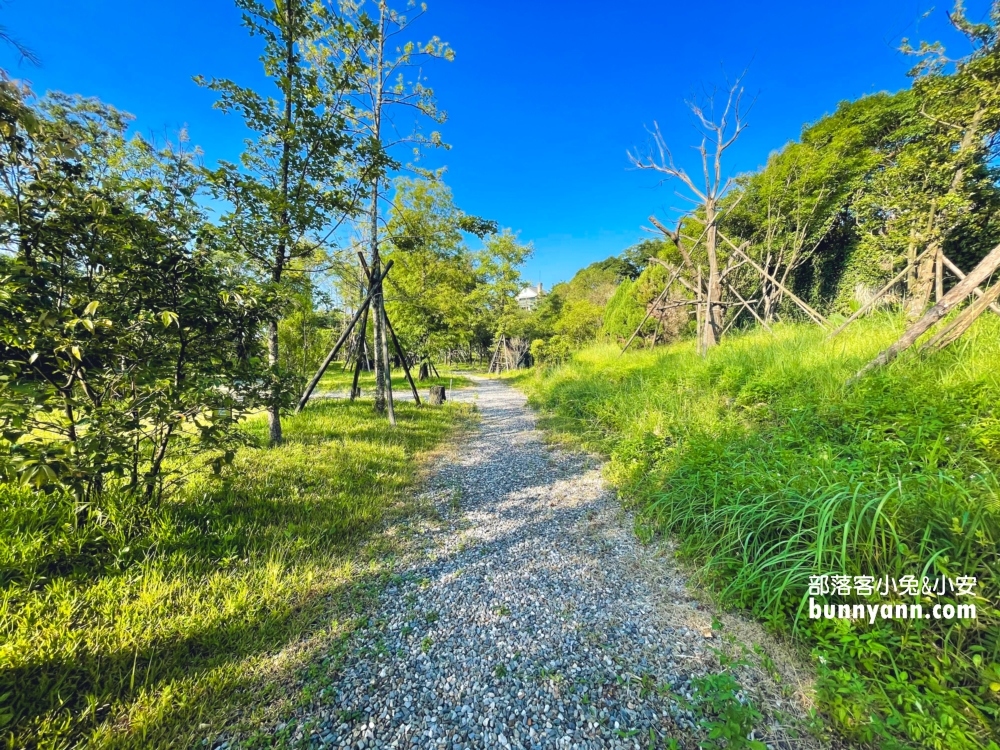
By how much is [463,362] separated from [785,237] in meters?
27.1

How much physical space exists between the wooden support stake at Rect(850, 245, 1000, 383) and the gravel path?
131 inches

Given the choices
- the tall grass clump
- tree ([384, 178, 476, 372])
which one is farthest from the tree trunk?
tree ([384, 178, 476, 372])

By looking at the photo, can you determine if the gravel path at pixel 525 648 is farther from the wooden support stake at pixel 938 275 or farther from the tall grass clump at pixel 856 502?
the wooden support stake at pixel 938 275

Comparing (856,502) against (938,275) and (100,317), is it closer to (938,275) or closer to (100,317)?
(100,317)

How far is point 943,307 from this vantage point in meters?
3.40

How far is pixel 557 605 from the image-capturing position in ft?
7.25

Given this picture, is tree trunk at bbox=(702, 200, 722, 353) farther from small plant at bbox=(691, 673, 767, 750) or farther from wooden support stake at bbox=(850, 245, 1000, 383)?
small plant at bbox=(691, 673, 767, 750)

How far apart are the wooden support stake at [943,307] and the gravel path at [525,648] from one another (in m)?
A: 3.32

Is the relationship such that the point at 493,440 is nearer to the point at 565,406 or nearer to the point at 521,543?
the point at 565,406

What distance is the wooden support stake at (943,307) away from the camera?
10.5 ft

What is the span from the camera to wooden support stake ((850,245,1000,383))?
319 centimetres

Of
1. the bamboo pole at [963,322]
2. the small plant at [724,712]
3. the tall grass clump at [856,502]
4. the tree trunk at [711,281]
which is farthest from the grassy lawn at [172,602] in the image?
the tree trunk at [711,281]

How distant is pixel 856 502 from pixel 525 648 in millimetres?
2182

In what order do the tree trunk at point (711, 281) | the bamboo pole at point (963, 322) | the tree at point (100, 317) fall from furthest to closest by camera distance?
the tree trunk at point (711, 281), the bamboo pole at point (963, 322), the tree at point (100, 317)
